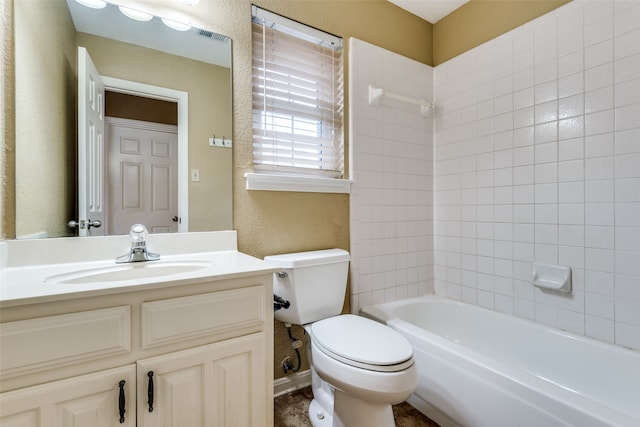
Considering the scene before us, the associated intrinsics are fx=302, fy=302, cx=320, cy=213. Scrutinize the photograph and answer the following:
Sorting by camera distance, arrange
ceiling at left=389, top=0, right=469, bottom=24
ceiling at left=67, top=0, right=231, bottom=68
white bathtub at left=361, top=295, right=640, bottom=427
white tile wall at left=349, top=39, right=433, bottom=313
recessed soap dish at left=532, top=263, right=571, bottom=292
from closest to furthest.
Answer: white bathtub at left=361, top=295, right=640, bottom=427 → ceiling at left=67, top=0, right=231, bottom=68 → recessed soap dish at left=532, top=263, right=571, bottom=292 → white tile wall at left=349, top=39, right=433, bottom=313 → ceiling at left=389, top=0, right=469, bottom=24

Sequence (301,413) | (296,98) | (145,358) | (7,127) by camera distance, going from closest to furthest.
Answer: (145,358), (7,127), (301,413), (296,98)

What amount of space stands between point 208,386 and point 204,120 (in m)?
1.12

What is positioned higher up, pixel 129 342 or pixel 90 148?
pixel 90 148

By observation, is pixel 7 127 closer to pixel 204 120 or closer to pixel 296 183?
pixel 204 120

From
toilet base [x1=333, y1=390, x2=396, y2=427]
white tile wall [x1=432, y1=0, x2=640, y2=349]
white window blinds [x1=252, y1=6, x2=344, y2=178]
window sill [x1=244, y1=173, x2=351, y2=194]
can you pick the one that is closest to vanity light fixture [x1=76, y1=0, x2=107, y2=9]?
white window blinds [x1=252, y1=6, x2=344, y2=178]

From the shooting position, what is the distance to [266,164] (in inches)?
64.2

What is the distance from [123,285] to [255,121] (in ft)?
3.47

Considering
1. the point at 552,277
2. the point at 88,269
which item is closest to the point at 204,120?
the point at 88,269

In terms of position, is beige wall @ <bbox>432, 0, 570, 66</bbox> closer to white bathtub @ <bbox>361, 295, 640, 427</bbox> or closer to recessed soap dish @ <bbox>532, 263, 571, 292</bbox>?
recessed soap dish @ <bbox>532, 263, 571, 292</bbox>

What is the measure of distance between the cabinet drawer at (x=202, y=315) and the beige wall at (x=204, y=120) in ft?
1.82

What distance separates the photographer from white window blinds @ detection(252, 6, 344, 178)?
1.61 m

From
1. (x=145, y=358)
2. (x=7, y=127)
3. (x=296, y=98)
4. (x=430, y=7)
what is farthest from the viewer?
(x=430, y=7)

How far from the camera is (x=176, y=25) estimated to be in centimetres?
136

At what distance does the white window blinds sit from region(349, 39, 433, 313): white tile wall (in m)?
0.12
